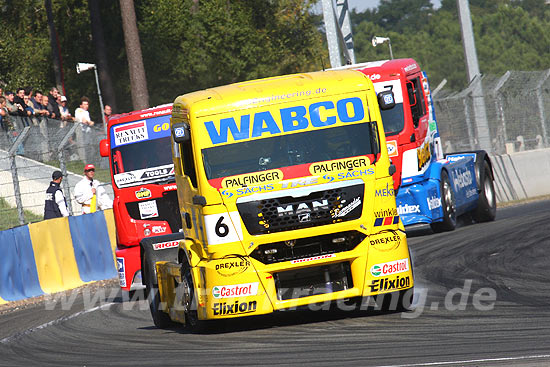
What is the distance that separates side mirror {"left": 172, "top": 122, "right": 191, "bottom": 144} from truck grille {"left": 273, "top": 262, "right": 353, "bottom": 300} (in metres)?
1.53

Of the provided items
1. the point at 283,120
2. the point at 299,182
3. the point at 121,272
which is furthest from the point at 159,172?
the point at 299,182

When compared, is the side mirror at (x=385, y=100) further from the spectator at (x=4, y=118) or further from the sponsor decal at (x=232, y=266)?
the spectator at (x=4, y=118)

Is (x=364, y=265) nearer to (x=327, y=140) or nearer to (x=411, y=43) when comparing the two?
(x=327, y=140)

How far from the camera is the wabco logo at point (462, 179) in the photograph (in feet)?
Answer: 61.2

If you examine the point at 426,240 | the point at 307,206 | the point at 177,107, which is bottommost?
the point at 426,240

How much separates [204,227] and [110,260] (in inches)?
355

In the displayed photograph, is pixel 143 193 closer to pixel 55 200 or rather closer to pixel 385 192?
pixel 55 200

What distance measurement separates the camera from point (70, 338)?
1120 cm

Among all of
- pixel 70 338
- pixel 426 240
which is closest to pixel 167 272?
pixel 70 338

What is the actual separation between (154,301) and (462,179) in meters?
9.01

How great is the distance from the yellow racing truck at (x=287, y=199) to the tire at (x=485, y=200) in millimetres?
10155

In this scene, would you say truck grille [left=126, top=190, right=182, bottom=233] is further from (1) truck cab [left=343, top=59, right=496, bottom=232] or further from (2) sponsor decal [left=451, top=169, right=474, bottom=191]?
(2) sponsor decal [left=451, top=169, right=474, bottom=191]

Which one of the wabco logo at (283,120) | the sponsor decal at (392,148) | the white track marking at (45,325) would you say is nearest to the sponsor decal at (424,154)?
the sponsor decal at (392,148)

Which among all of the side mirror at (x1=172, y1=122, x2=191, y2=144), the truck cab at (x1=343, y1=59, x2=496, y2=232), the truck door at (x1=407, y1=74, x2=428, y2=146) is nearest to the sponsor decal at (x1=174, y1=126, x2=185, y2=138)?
the side mirror at (x1=172, y1=122, x2=191, y2=144)
